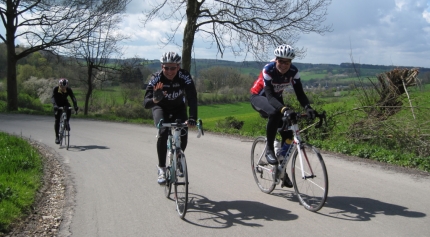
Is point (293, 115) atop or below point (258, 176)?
atop

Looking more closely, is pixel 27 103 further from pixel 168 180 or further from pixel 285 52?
pixel 285 52

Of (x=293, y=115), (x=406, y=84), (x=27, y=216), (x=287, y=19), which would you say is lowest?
(x=27, y=216)

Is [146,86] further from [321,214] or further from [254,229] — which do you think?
[321,214]

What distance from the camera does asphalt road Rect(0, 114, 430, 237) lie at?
15.7 ft

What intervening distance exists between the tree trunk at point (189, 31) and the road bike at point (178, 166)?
12.9m

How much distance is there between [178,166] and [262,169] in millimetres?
1623

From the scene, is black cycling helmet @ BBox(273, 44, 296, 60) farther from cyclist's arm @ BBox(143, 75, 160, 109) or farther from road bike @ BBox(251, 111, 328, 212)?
cyclist's arm @ BBox(143, 75, 160, 109)

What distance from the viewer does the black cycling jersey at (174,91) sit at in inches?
230

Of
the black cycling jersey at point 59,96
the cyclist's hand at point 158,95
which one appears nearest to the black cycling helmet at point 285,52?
the cyclist's hand at point 158,95

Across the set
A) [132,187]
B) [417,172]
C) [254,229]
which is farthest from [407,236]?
[132,187]

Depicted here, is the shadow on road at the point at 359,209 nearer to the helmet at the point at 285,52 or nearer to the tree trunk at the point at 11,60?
the helmet at the point at 285,52

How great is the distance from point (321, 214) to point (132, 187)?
3144 millimetres

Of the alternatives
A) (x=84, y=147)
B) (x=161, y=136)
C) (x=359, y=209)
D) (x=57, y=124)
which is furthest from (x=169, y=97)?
(x=57, y=124)

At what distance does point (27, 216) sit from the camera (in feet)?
17.6
